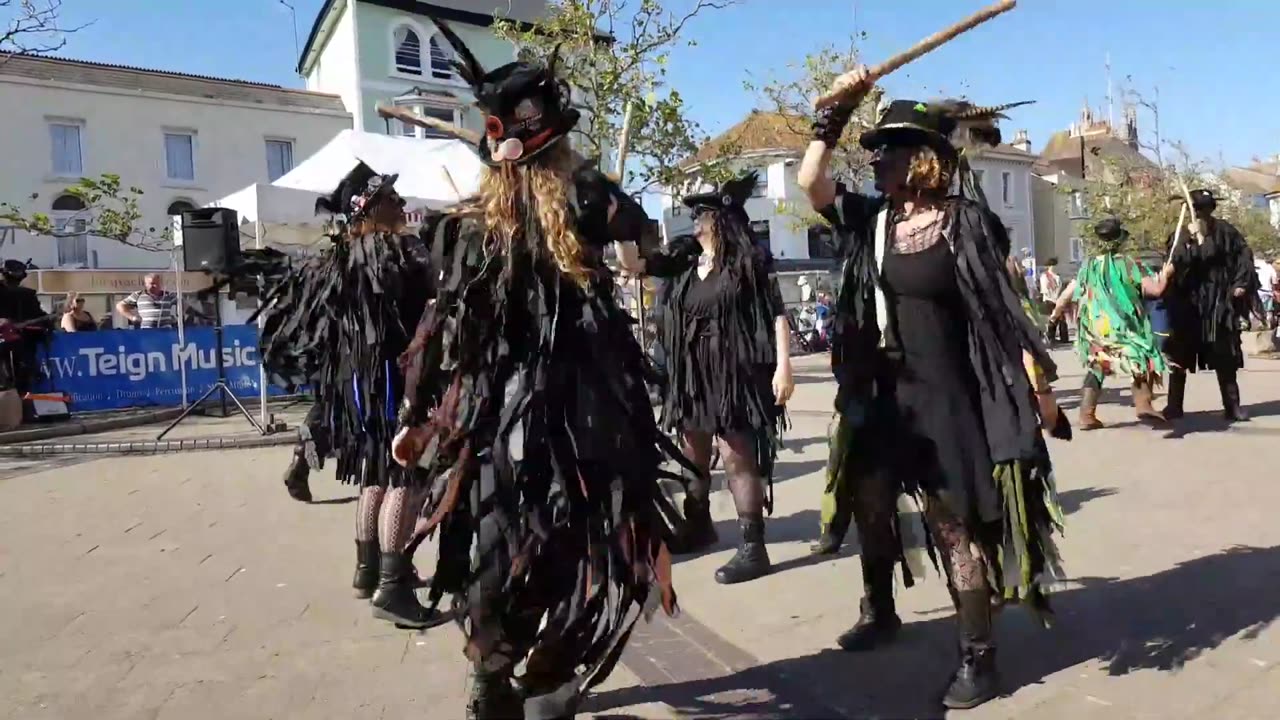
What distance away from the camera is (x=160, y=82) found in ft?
108

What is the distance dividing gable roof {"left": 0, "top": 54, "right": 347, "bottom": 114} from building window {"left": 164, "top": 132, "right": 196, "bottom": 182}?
1.41 meters

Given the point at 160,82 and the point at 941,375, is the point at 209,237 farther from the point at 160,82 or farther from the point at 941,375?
the point at 160,82

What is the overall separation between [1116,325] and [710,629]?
583 centimetres

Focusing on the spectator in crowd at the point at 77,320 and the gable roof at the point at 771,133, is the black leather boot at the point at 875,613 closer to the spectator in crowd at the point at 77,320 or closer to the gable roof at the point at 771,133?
the spectator in crowd at the point at 77,320

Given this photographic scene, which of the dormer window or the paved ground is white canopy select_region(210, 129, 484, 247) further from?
the dormer window

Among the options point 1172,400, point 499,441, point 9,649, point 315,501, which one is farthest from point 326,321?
point 1172,400

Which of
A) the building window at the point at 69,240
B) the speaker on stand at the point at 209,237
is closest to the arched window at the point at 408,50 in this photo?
the building window at the point at 69,240

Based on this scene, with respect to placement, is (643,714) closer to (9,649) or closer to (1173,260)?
(9,649)

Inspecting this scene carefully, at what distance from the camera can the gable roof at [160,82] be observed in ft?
101

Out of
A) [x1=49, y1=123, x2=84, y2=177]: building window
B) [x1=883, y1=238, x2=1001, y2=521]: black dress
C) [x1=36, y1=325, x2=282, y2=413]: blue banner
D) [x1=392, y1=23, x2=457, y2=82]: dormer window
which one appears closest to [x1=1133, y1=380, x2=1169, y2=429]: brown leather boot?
[x1=883, y1=238, x2=1001, y2=521]: black dress

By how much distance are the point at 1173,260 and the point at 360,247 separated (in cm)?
741

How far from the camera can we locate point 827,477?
12.3ft

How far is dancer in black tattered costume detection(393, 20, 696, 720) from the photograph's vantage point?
2766mm

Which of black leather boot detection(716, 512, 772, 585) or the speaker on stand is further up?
the speaker on stand
